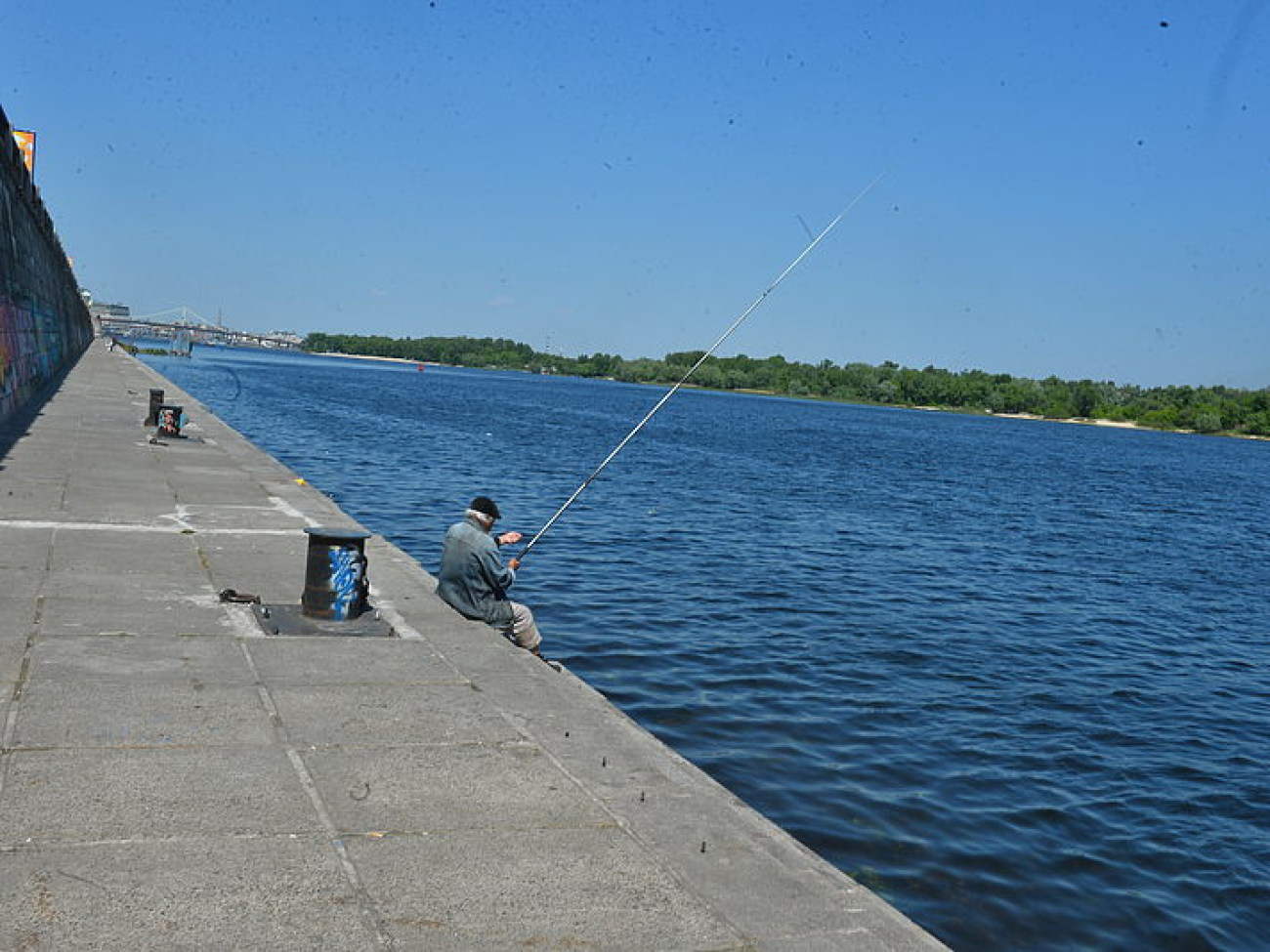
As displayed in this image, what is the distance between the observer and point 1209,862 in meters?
8.50

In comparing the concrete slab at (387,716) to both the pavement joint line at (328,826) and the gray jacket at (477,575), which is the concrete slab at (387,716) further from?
the gray jacket at (477,575)

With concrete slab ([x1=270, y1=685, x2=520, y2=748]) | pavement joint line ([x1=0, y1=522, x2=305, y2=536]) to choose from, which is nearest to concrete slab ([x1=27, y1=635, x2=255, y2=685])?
concrete slab ([x1=270, y1=685, x2=520, y2=748])

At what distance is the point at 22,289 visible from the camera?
25.7m

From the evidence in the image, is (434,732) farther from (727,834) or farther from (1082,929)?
(1082,929)

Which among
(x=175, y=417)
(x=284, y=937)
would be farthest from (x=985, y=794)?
(x=175, y=417)

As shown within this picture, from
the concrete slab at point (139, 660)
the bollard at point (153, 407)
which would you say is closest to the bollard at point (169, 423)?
the bollard at point (153, 407)

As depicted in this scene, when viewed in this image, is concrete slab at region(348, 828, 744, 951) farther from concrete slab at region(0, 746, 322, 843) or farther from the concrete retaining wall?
the concrete retaining wall

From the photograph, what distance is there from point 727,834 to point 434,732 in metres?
1.92

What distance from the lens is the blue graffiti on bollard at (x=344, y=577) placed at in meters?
8.62

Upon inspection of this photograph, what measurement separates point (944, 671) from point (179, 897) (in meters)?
10.5

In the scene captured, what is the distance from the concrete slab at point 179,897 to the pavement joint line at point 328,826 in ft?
0.12

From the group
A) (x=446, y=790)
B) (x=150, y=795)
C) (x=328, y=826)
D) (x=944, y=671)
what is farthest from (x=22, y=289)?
(x=328, y=826)

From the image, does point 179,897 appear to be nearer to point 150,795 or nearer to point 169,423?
point 150,795

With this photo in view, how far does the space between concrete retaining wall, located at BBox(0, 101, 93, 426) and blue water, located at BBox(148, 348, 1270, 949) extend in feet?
22.3
